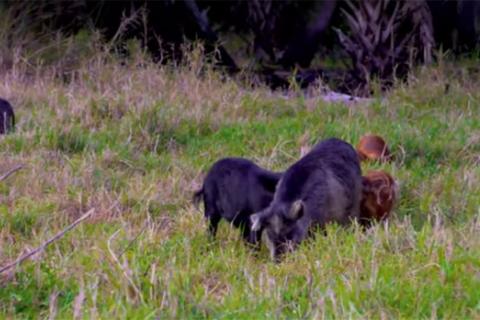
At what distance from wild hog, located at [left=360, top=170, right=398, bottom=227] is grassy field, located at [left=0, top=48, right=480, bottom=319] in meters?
0.11

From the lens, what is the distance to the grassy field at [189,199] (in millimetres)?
4363

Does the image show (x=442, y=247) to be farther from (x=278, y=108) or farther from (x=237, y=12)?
(x=237, y=12)

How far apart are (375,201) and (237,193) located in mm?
908

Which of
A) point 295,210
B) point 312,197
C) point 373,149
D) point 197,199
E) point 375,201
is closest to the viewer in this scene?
point 295,210

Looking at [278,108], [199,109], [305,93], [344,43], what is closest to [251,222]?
[199,109]

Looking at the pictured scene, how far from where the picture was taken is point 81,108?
8.76 metres

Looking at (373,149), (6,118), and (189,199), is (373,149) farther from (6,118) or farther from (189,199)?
(6,118)

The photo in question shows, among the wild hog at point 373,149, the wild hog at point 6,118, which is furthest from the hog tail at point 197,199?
the wild hog at point 6,118

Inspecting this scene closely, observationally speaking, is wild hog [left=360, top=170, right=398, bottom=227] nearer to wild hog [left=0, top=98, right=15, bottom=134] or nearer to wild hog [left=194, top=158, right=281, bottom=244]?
wild hog [left=194, top=158, right=281, bottom=244]

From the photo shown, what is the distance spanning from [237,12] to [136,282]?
12400 millimetres

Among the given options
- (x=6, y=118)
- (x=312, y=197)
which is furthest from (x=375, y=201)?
(x=6, y=118)

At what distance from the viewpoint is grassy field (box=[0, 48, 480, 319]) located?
14.3 ft

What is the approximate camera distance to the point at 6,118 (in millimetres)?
8336

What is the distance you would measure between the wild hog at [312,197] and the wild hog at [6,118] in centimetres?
331
